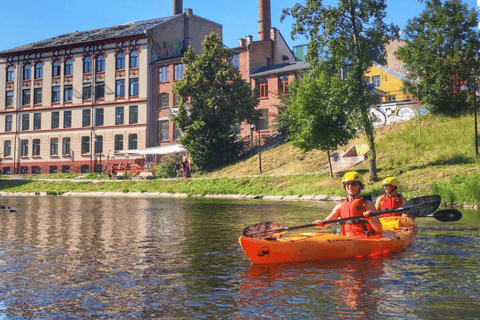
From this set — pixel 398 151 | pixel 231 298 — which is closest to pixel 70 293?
pixel 231 298

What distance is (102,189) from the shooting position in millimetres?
42125

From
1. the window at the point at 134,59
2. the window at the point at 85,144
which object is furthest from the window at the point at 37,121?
the window at the point at 134,59

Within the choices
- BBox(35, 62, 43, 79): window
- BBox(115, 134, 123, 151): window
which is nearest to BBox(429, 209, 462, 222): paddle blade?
BBox(115, 134, 123, 151): window

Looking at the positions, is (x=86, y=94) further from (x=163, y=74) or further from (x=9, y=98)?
(x=9, y=98)

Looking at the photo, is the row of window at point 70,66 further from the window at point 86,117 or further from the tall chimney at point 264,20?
the tall chimney at point 264,20

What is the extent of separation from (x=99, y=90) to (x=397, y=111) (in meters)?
31.8

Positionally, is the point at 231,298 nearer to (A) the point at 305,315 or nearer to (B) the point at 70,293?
(A) the point at 305,315

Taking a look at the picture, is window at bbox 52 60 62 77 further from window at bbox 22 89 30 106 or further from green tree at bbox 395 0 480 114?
green tree at bbox 395 0 480 114

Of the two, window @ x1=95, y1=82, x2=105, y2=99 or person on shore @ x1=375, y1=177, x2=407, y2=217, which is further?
window @ x1=95, y1=82, x2=105, y2=99

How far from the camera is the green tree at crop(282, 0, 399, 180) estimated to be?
28938 millimetres

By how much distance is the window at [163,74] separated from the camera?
183 ft

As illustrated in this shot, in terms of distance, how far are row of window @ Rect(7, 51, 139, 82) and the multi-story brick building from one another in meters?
0.10

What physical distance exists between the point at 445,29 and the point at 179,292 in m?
35.7

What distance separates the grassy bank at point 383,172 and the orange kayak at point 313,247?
42.5ft
